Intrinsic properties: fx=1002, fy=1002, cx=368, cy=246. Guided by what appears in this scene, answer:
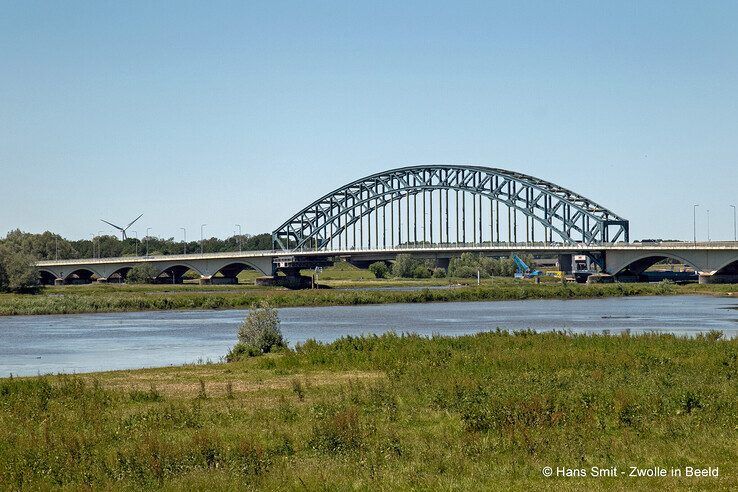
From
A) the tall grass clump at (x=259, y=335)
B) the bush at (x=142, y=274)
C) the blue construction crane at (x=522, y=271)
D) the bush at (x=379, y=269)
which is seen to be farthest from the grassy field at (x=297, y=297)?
the bush at (x=379, y=269)

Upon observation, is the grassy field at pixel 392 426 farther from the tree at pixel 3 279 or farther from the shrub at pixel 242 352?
the tree at pixel 3 279

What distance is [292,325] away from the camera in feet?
222

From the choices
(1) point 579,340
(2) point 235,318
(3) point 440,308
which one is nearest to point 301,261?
(3) point 440,308

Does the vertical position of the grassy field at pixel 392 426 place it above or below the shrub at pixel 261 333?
below

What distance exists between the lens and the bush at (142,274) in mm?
153500

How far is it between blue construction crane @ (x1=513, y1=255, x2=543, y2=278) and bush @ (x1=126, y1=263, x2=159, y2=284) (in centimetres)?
5923

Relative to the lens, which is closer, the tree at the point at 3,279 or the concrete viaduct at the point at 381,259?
the tree at the point at 3,279

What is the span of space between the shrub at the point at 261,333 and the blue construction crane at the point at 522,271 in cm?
12131

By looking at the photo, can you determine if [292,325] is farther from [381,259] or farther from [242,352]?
[381,259]

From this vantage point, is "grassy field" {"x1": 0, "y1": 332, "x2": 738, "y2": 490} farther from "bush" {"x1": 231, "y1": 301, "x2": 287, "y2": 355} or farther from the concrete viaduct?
the concrete viaduct

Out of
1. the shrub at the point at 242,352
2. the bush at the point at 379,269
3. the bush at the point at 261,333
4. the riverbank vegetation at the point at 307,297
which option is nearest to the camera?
the shrub at the point at 242,352

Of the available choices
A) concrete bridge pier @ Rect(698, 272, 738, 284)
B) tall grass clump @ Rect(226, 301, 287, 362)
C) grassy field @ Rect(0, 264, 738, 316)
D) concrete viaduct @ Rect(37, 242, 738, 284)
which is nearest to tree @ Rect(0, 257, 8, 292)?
grassy field @ Rect(0, 264, 738, 316)

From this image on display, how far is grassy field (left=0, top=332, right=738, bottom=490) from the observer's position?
16500 millimetres

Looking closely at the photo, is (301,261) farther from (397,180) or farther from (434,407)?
(434,407)
